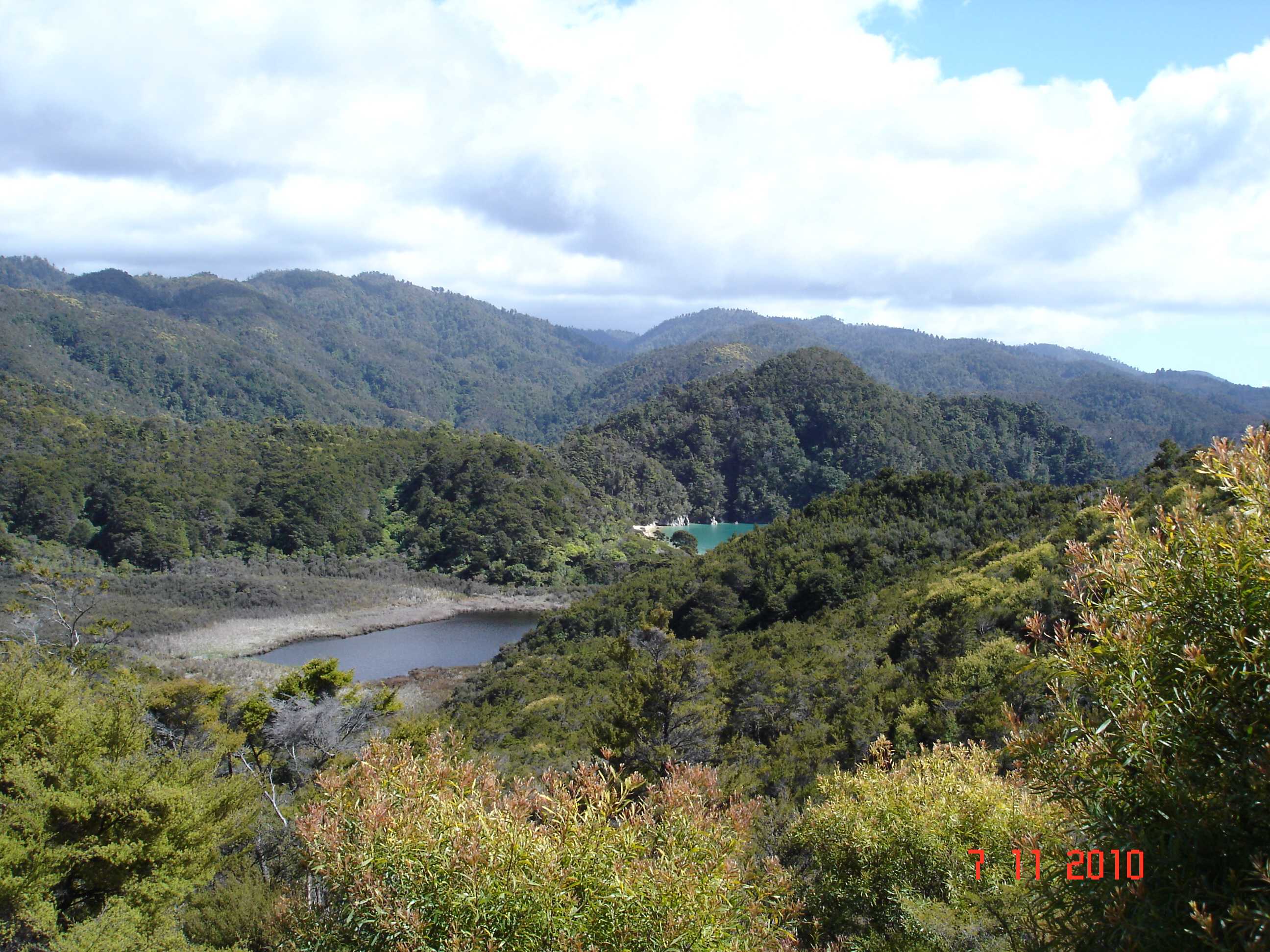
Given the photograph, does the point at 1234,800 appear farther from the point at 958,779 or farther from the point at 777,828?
the point at 777,828

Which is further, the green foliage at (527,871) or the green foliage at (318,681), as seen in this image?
the green foliage at (318,681)

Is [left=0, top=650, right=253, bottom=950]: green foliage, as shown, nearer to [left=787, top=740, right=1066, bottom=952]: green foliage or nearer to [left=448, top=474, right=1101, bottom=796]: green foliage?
[left=787, top=740, right=1066, bottom=952]: green foliage

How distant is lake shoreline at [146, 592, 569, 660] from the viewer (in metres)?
45.2

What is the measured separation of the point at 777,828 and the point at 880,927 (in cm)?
298

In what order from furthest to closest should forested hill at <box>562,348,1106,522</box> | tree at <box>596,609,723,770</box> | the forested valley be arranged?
forested hill at <box>562,348,1106,522</box>, tree at <box>596,609,723,770</box>, the forested valley

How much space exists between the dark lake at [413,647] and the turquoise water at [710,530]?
104 ft

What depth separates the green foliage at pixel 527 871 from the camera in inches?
163

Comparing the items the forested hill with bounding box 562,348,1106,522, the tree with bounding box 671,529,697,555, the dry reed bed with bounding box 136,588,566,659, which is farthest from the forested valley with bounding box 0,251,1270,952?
the forested hill with bounding box 562,348,1106,522

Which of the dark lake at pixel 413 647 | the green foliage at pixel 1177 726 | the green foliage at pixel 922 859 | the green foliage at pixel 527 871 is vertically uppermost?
the green foliage at pixel 1177 726

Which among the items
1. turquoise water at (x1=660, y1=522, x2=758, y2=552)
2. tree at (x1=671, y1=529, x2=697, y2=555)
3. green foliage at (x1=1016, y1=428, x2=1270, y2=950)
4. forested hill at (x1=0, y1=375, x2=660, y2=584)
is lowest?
turquoise water at (x1=660, y1=522, x2=758, y2=552)

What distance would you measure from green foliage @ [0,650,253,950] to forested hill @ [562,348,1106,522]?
8666cm
